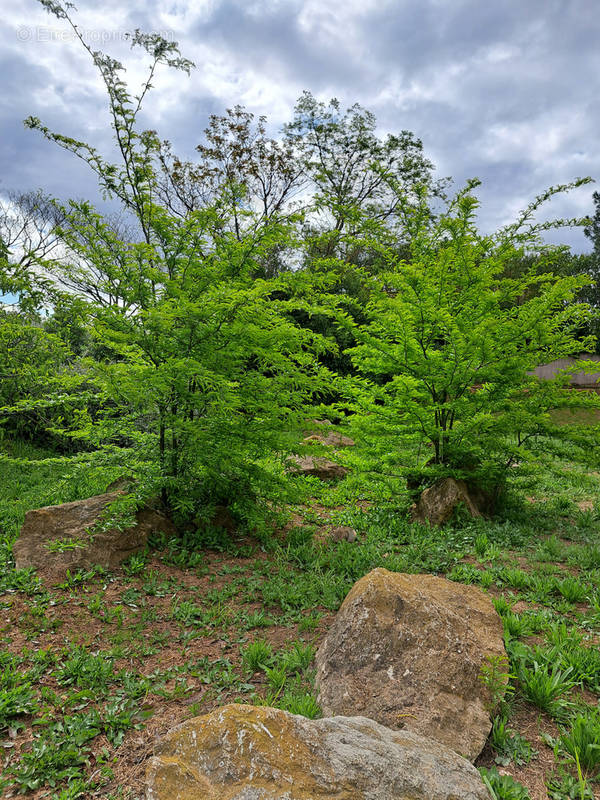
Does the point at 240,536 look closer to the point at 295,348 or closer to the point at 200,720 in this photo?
the point at 295,348

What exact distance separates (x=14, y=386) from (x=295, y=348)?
15.6ft

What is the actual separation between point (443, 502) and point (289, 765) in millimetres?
4243

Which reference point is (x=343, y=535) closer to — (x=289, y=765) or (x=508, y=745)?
(x=508, y=745)

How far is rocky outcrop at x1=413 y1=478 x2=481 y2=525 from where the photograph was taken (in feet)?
17.5

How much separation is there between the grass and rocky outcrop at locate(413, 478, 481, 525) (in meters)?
0.20

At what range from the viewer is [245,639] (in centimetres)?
315

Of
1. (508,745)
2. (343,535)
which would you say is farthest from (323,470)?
(508,745)

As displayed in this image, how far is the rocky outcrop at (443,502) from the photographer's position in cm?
532

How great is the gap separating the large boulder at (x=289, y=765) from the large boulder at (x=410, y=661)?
46cm

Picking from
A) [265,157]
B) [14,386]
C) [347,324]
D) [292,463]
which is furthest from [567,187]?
[265,157]

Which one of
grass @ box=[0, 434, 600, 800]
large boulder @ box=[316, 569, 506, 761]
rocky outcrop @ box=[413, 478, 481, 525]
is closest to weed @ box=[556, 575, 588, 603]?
grass @ box=[0, 434, 600, 800]

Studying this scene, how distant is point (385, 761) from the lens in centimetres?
159

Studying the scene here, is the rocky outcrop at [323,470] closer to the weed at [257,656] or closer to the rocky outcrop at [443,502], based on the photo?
the rocky outcrop at [443,502]

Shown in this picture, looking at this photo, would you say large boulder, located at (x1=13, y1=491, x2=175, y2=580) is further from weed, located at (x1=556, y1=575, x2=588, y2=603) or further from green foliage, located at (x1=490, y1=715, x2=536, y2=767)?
weed, located at (x1=556, y1=575, x2=588, y2=603)
